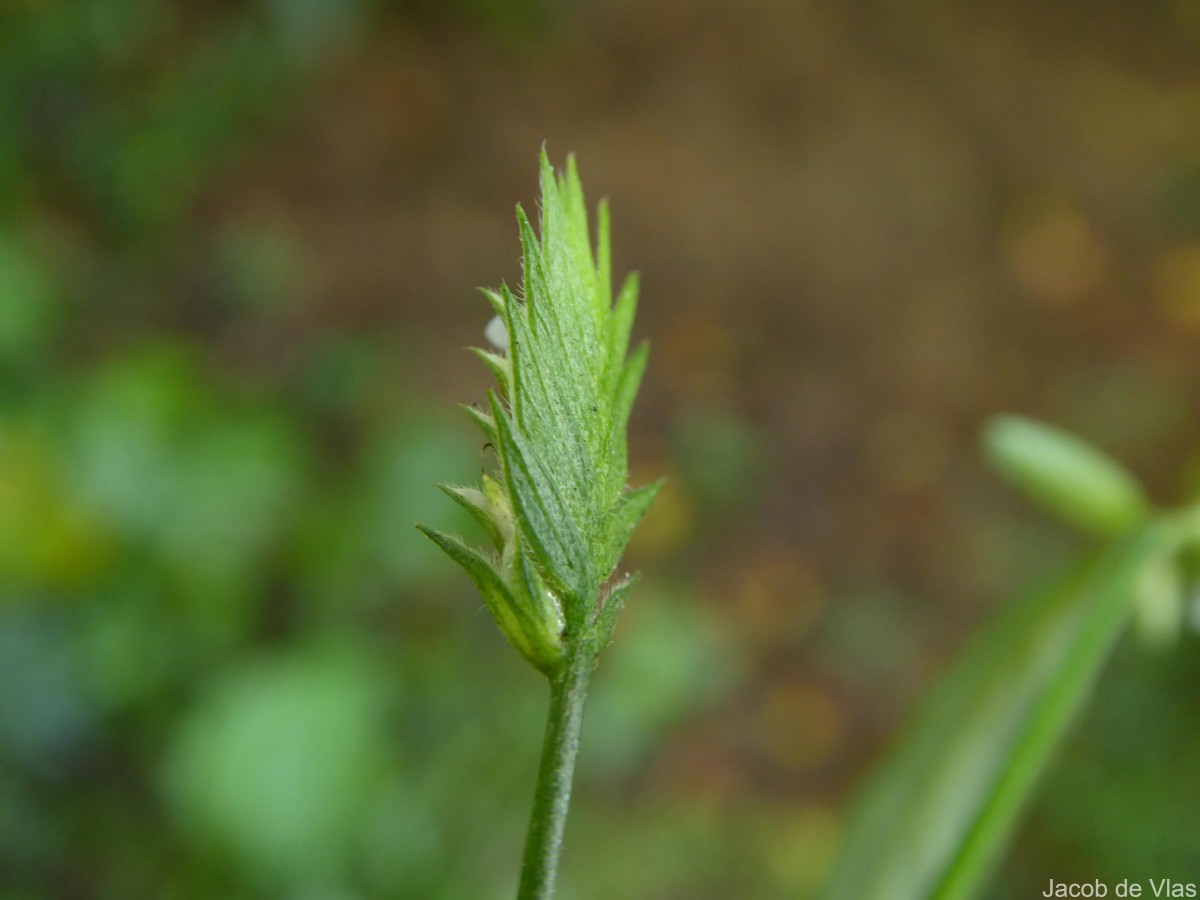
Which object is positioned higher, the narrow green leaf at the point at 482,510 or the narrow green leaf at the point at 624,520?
the narrow green leaf at the point at 624,520

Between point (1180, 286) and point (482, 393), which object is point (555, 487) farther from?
point (1180, 286)

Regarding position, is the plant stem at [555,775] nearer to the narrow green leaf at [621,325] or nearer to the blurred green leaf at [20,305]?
the narrow green leaf at [621,325]

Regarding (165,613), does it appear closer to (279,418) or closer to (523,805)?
(279,418)

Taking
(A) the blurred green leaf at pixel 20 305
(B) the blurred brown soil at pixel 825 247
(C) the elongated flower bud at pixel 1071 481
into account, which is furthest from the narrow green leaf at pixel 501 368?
(B) the blurred brown soil at pixel 825 247

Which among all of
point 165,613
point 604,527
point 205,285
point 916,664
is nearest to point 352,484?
point 165,613

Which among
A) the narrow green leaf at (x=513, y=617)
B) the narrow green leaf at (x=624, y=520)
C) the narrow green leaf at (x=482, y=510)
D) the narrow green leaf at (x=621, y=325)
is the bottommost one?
the narrow green leaf at (x=513, y=617)

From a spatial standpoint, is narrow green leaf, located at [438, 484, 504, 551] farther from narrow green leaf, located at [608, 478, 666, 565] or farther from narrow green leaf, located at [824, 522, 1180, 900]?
narrow green leaf, located at [824, 522, 1180, 900]
